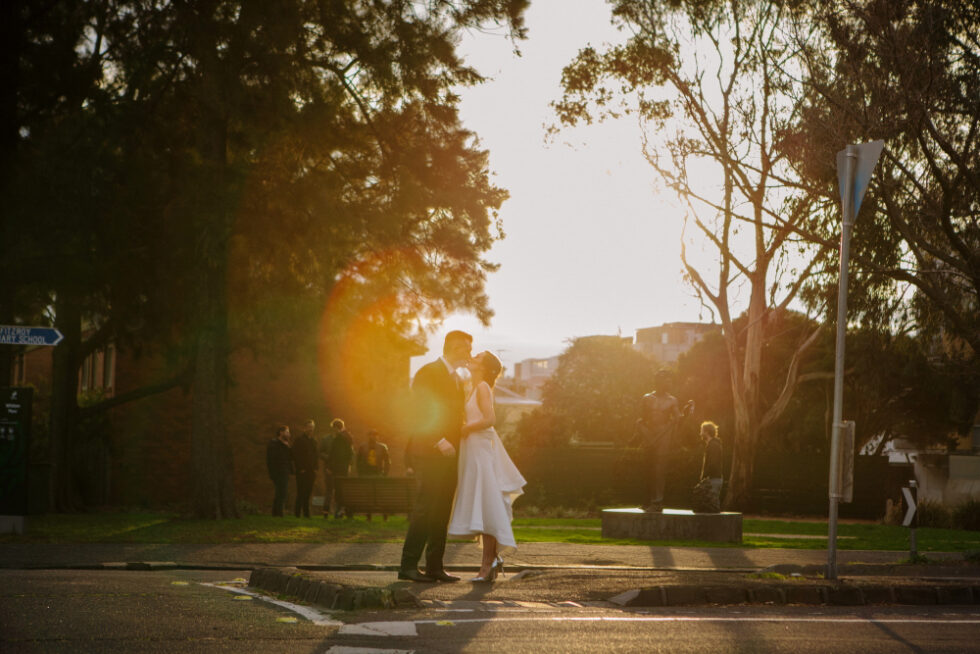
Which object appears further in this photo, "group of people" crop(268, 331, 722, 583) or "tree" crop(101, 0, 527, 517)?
"tree" crop(101, 0, 527, 517)

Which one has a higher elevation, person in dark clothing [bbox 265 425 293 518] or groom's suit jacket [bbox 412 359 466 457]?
groom's suit jacket [bbox 412 359 466 457]

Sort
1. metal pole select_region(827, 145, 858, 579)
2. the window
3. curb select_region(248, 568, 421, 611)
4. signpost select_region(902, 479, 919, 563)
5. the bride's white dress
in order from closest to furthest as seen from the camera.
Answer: curb select_region(248, 568, 421, 611), the bride's white dress, metal pole select_region(827, 145, 858, 579), signpost select_region(902, 479, 919, 563), the window

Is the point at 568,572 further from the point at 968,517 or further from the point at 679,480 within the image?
the point at 679,480

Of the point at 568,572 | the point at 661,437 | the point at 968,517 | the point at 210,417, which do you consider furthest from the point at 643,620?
the point at 968,517

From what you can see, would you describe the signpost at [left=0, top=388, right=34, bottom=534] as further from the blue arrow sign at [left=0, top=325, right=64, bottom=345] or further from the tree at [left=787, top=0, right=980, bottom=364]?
the tree at [left=787, top=0, right=980, bottom=364]

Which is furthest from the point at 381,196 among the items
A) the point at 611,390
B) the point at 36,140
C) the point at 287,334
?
the point at 611,390

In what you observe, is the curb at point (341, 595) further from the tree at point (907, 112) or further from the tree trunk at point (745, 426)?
the tree trunk at point (745, 426)

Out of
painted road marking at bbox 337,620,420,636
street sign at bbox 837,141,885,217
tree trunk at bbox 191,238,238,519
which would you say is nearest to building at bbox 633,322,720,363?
tree trunk at bbox 191,238,238,519

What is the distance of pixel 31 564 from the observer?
40.2ft

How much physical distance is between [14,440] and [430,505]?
7942mm

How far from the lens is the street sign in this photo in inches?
425

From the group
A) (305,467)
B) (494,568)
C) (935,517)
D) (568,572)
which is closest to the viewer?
(494,568)

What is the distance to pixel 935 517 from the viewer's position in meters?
27.1

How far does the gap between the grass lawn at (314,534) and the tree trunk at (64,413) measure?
5.57m
